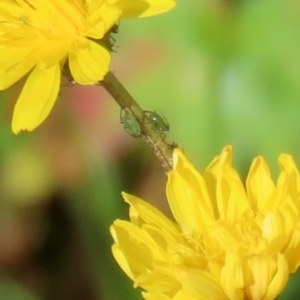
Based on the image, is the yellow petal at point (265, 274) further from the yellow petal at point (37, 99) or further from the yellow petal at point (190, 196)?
the yellow petal at point (37, 99)

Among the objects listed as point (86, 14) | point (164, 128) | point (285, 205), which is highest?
point (86, 14)

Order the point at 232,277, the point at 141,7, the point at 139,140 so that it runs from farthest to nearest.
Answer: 1. the point at 139,140
2. the point at 141,7
3. the point at 232,277

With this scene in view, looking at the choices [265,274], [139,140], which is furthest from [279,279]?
[139,140]

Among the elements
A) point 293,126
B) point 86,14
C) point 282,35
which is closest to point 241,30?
point 282,35

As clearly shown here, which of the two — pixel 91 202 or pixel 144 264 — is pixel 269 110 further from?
pixel 144 264

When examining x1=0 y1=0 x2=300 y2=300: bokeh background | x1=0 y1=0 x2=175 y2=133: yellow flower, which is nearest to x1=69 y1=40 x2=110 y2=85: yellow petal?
x1=0 y1=0 x2=175 y2=133: yellow flower

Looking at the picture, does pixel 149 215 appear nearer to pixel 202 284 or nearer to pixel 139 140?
pixel 202 284

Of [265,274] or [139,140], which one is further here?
[139,140]

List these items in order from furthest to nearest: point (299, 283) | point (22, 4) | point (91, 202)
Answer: point (91, 202) → point (299, 283) → point (22, 4)
